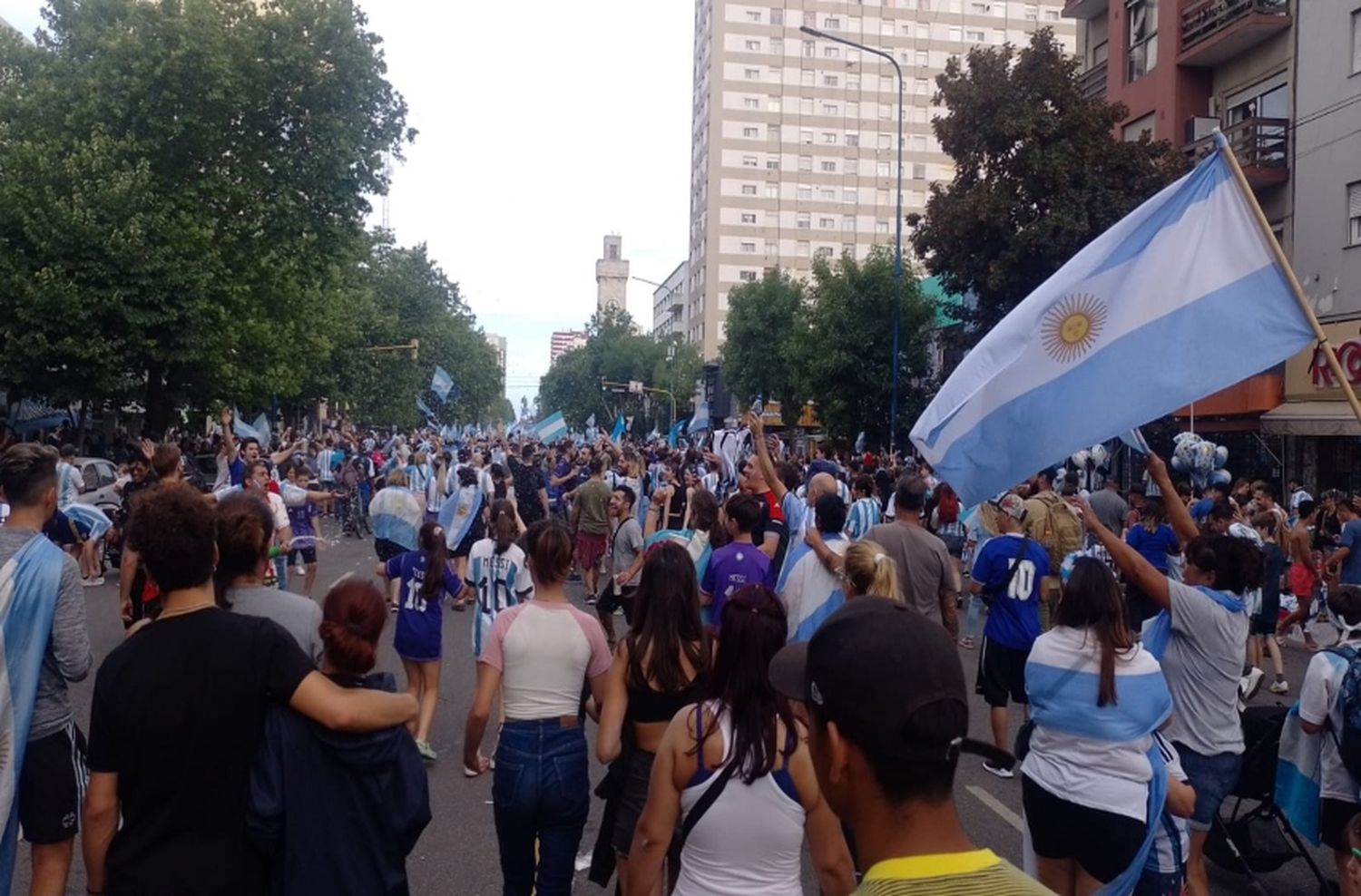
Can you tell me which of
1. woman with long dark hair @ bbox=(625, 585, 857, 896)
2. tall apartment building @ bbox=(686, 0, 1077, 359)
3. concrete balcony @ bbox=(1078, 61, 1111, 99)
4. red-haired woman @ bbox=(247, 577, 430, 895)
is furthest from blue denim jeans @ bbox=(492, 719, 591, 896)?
tall apartment building @ bbox=(686, 0, 1077, 359)

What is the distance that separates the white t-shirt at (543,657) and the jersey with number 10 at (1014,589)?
3749mm

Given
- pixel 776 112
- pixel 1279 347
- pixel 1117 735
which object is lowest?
pixel 1117 735

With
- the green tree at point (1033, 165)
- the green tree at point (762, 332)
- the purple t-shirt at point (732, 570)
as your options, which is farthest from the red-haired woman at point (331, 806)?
the green tree at point (762, 332)

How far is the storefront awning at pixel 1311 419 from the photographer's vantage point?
2002 centimetres

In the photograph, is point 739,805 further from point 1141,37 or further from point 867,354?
point 867,354

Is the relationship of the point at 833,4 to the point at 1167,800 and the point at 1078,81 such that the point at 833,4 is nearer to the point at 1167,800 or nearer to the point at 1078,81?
the point at 1078,81

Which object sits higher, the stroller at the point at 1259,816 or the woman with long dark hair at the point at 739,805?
the woman with long dark hair at the point at 739,805

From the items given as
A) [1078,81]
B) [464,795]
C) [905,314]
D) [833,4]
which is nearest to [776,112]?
[833,4]

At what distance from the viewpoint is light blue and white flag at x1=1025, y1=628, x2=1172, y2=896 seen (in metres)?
4.20

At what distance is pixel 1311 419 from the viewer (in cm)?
2091

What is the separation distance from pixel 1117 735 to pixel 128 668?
10.4 feet

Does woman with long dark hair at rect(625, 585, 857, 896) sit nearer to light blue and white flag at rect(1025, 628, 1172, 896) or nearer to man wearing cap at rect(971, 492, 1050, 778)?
light blue and white flag at rect(1025, 628, 1172, 896)

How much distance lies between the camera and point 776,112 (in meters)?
85.1

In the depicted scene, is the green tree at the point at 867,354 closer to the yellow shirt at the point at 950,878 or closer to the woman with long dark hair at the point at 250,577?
the woman with long dark hair at the point at 250,577
